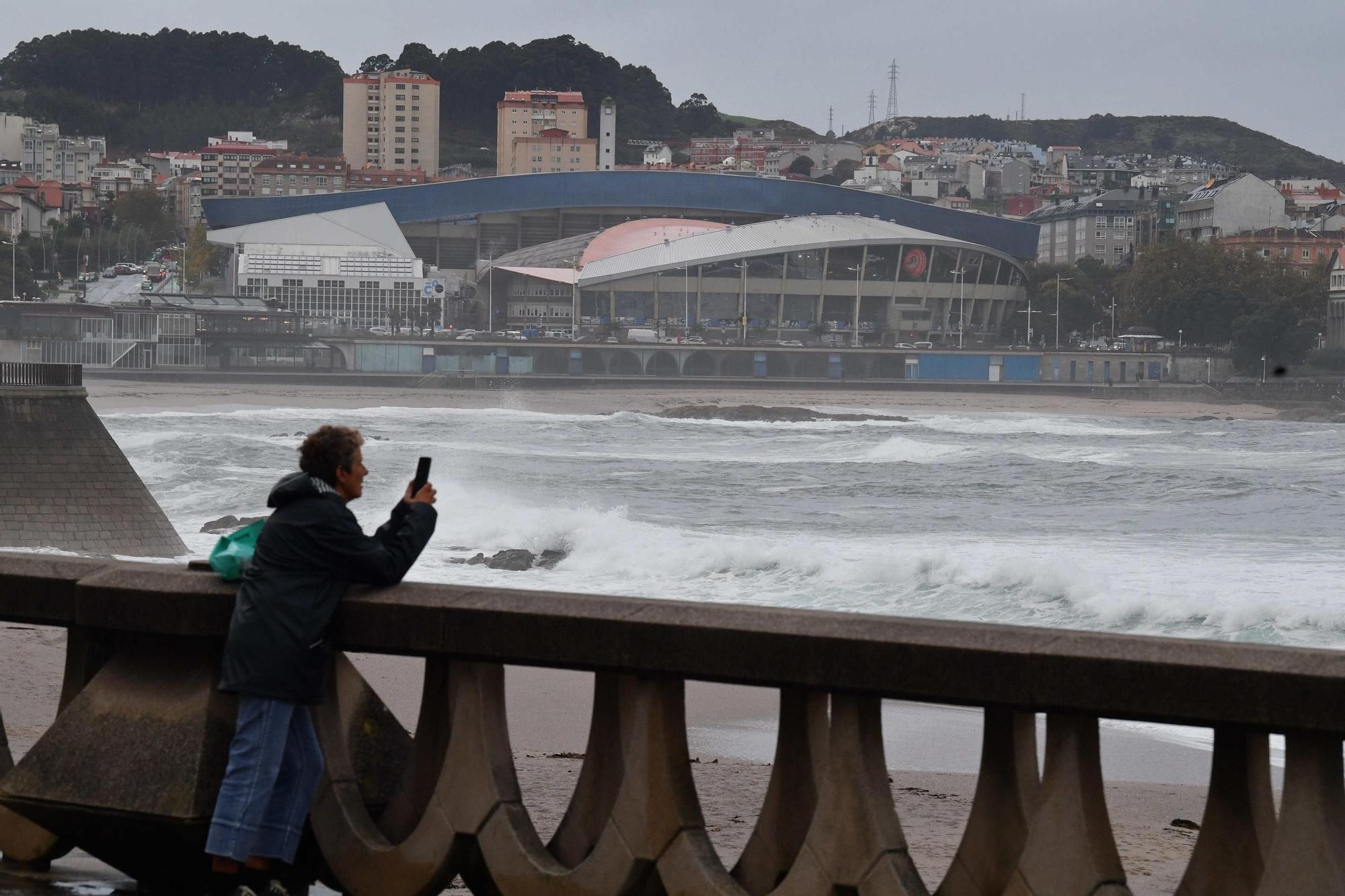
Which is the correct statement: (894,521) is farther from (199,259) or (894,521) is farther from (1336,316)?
(199,259)

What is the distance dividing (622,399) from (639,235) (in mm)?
28318

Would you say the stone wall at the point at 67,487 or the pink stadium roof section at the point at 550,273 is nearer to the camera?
the stone wall at the point at 67,487

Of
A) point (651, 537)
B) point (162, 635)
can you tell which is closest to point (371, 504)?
point (651, 537)

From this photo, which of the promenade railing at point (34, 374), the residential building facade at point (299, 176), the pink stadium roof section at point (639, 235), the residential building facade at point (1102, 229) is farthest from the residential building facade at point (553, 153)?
the promenade railing at point (34, 374)

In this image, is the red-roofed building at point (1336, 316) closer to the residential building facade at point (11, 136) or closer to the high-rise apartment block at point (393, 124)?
the high-rise apartment block at point (393, 124)

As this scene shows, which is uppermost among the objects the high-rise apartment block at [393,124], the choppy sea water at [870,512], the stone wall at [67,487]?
the high-rise apartment block at [393,124]

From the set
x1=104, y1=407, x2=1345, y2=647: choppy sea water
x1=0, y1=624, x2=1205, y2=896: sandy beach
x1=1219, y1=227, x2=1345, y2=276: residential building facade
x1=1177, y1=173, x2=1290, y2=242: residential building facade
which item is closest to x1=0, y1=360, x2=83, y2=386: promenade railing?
x1=104, y1=407, x2=1345, y2=647: choppy sea water

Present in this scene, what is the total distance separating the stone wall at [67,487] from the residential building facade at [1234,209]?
97587 millimetres

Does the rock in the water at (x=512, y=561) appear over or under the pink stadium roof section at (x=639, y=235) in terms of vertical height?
under

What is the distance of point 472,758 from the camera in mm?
2771

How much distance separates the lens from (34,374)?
15.7 meters

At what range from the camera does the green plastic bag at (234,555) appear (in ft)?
9.48

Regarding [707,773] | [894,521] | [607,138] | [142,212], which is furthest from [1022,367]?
[707,773]

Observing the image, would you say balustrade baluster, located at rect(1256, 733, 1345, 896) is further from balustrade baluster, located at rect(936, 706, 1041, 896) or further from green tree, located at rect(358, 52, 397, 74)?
green tree, located at rect(358, 52, 397, 74)
